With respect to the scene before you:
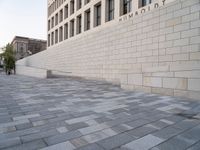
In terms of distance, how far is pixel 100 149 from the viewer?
223 cm

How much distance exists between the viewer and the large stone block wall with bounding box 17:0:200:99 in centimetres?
626

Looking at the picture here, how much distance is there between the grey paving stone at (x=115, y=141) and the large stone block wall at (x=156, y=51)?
4122 millimetres

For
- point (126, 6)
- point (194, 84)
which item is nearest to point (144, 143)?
point (194, 84)

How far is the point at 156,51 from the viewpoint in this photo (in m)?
8.39

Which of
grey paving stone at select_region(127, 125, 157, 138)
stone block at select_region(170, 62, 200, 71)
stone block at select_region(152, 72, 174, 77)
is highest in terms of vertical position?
stone block at select_region(170, 62, 200, 71)

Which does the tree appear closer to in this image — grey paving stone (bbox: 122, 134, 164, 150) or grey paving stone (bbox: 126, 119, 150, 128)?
grey paving stone (bbox: 126, 119, 150, 128)

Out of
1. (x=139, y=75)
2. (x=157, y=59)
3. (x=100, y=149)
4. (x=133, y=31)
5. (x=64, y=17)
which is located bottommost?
(x=100, y=149)

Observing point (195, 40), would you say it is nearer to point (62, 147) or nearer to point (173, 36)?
point (173, 36)

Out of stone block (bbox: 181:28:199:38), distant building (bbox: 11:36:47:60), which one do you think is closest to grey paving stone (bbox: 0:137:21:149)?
stone block (bbox: 181:28:199:38)

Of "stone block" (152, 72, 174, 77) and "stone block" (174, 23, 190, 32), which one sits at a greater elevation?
"stone block" (174, 23, 190, 32)

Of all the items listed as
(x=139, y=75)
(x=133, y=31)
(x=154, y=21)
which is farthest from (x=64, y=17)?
(x=139, y=75)

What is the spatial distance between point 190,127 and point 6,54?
36194 mm

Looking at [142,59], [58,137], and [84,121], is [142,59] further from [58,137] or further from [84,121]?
[58,137]

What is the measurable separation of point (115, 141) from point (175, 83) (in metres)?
4.65
